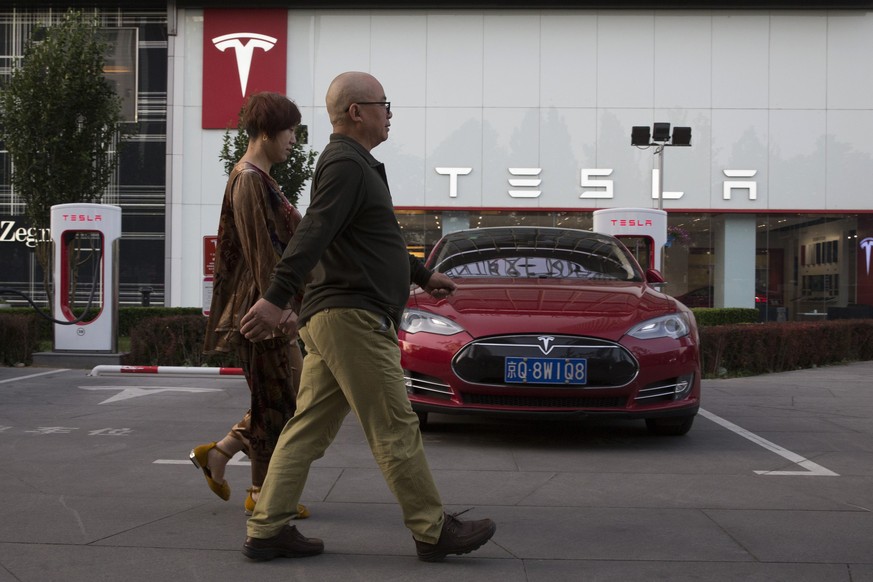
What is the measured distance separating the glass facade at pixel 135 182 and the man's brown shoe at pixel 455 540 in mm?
21067

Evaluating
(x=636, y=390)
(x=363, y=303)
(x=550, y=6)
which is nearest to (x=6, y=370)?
(x=636, y=390)

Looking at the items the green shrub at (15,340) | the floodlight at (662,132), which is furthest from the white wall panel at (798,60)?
the green shrub at (15,340)

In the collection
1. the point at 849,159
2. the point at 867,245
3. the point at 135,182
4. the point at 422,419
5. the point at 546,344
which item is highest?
the point at 849,159

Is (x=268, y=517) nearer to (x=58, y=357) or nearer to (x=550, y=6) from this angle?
(x=58, y=357)

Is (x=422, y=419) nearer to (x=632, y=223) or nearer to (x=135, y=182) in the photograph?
(x=632, y=223)

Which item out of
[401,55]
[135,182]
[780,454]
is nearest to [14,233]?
[135,182]

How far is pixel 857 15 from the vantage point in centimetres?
2300

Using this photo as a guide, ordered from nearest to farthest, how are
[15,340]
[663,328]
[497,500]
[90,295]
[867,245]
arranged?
[497,500] → [663,328] → [15,340] → [90,295] → [867,245]

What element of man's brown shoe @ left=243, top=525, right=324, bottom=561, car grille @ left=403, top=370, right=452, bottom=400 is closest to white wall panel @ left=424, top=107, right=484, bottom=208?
car grille @ left=403, top=370, right=452, bottom=400

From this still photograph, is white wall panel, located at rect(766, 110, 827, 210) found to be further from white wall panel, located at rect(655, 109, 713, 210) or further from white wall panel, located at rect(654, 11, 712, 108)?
white wall panel, located at rect(654, 11, 712, 108)

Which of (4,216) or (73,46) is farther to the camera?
(4,216)

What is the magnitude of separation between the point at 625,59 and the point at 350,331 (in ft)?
69.7

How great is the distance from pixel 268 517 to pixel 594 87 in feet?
68.4

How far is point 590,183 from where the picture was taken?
22734 millimetres
